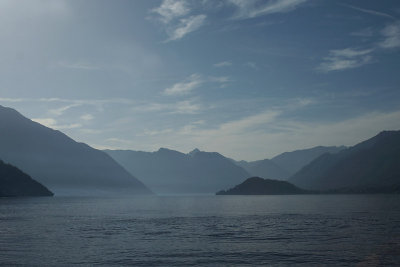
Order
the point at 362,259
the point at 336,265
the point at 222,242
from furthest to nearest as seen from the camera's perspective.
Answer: the point at 222,242 < the point at 362,259 < the point at 336,265

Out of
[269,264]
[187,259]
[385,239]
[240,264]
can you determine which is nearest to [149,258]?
[187,259]

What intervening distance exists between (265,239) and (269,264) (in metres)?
21.8

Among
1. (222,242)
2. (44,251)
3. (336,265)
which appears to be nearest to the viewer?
(336,265)

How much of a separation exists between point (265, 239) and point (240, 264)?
22149mm

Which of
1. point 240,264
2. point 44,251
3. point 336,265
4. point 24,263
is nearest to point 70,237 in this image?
point 44,251

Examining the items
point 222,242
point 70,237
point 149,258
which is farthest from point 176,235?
point 149,258

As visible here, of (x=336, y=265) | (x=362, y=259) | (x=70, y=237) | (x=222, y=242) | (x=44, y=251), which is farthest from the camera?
(x=70, y=237)

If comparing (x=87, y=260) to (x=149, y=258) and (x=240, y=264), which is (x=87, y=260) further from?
(x=240, y=264)

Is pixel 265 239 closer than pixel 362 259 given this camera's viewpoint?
No

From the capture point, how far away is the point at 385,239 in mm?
64438

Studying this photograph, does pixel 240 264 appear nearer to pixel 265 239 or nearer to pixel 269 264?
pixel 269 264

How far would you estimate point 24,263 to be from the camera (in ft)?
154

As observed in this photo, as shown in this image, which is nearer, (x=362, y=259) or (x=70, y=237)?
(x=362, y=259)

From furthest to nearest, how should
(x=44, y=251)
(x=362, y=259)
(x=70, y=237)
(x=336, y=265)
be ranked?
(x=70, y=237), (x=44, y=251), (x=362, y=259), (x=336, y=265)
